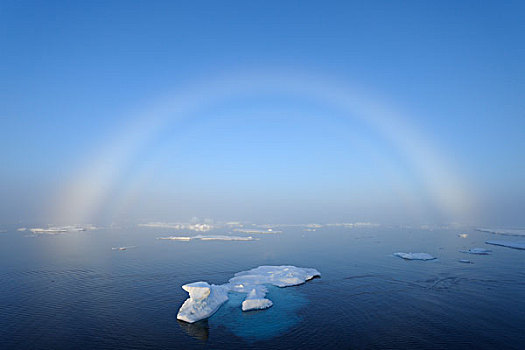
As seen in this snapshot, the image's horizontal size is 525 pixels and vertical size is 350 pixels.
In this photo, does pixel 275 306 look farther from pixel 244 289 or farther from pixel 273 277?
pixel 273 277

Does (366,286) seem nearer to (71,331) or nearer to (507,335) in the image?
(507,335)

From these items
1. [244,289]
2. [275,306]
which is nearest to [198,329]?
[275,306]

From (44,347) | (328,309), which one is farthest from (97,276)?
(328,309)

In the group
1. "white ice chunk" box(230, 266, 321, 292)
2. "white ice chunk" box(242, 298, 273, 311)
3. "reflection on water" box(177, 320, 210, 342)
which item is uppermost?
"white ice chunk" box(230, 266, 321, 292)

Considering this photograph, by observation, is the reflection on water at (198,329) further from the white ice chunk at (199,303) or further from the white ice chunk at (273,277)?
the white ice chunk at (273,277)

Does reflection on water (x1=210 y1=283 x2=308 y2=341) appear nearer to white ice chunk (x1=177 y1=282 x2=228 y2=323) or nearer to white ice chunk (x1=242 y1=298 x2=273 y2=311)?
white ice chunk (x1=242 y1=298 x2=273 y2=311)

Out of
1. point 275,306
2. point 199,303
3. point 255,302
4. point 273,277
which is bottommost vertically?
point 275,306

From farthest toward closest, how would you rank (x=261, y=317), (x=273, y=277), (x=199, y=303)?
(x=273, y=277), (x=199, y=303), (x=261, y=317)

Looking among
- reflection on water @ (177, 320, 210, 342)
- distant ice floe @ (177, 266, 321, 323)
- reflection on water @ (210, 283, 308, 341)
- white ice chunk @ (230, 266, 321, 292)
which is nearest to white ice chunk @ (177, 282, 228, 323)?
distant ice floe @ (177, 266, 321, 323)
